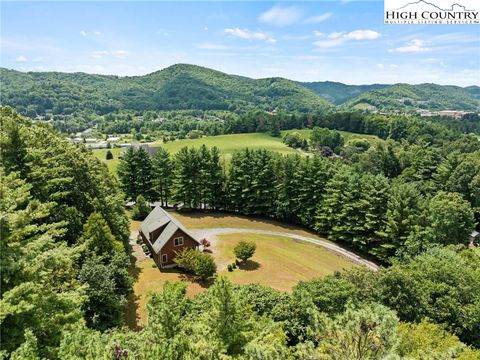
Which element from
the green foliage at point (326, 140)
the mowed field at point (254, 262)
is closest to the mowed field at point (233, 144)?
the green foliage at point (326, 140)

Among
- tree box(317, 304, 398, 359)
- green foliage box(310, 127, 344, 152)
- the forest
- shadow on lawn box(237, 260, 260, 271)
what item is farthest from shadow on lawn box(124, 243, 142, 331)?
green foliage box(310, 127, 344, 152)

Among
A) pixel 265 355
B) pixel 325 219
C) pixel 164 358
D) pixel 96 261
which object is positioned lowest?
pixel 325 219

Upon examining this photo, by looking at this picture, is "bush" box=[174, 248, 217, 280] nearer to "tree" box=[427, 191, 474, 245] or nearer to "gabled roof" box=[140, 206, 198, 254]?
"gabled roof" box=[140, 206, 198, 254]

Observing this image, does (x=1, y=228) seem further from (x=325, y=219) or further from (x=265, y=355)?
(x=325, y=219)

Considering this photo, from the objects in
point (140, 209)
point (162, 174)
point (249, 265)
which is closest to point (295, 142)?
point (162, 174)

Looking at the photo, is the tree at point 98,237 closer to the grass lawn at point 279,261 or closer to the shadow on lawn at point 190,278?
the shadow on lawn at point 190,278

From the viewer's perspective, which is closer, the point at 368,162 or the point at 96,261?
the point at 96,261

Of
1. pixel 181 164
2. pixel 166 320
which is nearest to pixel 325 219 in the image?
pixel 181 164
